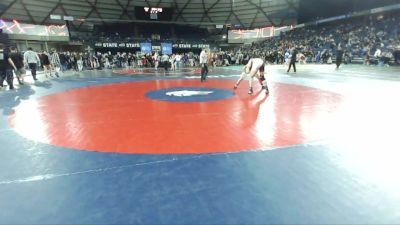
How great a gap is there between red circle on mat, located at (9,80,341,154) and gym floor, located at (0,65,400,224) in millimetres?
29

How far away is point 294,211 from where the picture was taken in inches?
88.9

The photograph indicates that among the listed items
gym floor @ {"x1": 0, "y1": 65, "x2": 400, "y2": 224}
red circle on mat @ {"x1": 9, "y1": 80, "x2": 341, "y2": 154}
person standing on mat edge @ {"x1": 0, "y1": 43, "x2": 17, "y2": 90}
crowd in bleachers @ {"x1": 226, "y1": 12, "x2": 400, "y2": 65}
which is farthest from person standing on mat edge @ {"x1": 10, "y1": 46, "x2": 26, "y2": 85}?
crowd in bleachers @ {"x1": 226, "y1": 12, "x2": 400, "y2": 65}

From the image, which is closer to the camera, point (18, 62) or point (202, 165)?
point (202, 165)

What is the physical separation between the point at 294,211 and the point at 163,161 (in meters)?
1.65

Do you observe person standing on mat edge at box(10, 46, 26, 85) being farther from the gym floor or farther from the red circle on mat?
the gym floor

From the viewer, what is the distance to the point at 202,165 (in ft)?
10.5

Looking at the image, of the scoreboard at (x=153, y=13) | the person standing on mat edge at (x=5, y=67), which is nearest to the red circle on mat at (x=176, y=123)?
the person standing on mat edge at (x=5, y=67)

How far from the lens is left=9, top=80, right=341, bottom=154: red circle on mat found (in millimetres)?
3980

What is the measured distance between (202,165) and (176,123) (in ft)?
6.48

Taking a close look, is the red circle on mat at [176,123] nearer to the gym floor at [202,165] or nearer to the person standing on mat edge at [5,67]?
the gym floor at [202,165]

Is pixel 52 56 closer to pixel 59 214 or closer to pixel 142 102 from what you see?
pixel 142 102

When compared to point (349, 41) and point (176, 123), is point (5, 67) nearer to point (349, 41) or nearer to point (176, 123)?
point (176, 123)

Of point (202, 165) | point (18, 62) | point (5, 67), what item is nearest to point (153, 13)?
point (18, 62)

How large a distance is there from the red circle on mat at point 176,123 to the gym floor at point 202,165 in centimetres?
3
